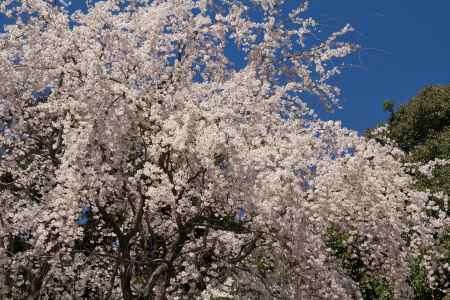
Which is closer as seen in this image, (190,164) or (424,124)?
(190,164)

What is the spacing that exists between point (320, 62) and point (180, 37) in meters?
3.39

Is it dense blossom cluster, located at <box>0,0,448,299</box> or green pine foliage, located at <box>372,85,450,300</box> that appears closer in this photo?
dense blossom cluster, located at <box>0,0,448,299</box>

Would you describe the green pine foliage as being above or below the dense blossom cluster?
above

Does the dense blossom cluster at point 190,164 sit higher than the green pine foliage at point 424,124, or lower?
lower

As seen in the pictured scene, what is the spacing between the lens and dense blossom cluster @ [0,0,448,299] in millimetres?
7250

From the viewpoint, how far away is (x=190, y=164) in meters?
7.79

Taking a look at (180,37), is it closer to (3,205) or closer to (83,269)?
(3,205)

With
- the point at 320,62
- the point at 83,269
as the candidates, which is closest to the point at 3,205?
the point at 83,269

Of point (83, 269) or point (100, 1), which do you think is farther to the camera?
point (83, 269)

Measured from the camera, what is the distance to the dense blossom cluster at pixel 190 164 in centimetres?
725

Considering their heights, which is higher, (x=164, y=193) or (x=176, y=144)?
(x=176, y=144)

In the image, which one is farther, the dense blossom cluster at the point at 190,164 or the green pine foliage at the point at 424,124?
the green pine foliage at the point at 424,124

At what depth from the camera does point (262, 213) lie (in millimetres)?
7320

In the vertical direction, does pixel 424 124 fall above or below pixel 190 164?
above
